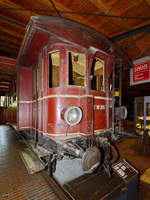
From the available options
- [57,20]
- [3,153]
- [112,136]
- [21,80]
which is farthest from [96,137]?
[3,153]

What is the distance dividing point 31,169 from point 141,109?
7.87 m

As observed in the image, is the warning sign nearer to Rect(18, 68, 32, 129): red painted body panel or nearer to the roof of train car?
the roof of train car

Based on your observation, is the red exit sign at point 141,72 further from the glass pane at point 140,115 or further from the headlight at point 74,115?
the headlight at point 74,115

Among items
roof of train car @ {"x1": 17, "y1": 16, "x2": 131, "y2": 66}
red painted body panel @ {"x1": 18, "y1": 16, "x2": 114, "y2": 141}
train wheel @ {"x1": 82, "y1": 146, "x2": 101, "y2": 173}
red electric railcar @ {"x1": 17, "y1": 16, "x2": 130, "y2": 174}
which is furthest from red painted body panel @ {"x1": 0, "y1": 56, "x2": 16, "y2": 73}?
train wheel @ {"x1": 82, "y1": 146, "x2": 101, "y2": 173}

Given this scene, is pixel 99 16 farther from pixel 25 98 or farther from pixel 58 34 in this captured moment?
pixel 25 98

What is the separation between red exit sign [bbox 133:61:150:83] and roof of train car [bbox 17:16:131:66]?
2.39 metres

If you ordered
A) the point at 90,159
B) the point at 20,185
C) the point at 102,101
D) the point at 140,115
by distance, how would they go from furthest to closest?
1. the point at 140,115
2. the point at 102,101
3. the point at 20,185
4. the point at 90,159

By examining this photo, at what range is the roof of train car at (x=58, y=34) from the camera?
6.28ft

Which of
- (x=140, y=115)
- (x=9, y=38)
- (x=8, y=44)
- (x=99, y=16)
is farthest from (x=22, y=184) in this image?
(x=140, y=115)

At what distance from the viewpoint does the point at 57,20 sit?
1967mm

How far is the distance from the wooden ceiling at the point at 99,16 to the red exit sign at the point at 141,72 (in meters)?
0.48

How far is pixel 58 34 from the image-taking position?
6.66 feet

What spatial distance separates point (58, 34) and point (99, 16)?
158 cm

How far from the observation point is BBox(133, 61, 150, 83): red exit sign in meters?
4.35
